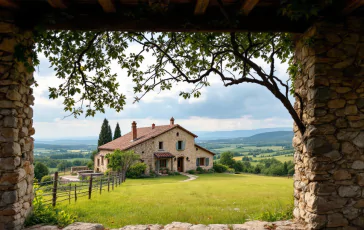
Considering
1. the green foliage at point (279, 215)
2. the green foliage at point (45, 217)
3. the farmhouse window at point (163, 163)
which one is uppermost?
the green foliage at point (45, 217)

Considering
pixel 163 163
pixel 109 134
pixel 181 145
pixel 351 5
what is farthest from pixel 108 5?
pixel 109 134

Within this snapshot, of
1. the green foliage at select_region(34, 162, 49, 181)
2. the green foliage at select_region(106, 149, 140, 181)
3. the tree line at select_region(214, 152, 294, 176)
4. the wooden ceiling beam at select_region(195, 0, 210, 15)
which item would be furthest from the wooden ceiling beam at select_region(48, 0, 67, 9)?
the tree line at select_region(214, 152, 294, 176)

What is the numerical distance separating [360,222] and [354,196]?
39 centimetres

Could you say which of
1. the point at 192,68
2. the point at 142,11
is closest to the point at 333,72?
the point at 192,68

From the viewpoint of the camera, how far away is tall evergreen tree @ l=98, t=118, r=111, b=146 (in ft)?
119

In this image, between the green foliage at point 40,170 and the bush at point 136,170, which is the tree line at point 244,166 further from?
the green foliage at point 40,170

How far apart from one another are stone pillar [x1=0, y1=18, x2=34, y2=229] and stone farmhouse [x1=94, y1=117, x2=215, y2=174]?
2238 cm

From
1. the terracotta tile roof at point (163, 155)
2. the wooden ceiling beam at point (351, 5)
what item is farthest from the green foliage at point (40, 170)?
the wooden ceiling beam at point (351, 5)

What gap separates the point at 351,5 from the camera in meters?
3.67

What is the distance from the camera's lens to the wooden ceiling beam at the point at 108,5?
3.63 m

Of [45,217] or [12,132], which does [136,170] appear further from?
[12,132]

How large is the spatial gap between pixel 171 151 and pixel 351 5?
26.7 meters

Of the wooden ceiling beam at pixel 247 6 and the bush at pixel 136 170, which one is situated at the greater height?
the wooden ceiling beam at pixel 247 6

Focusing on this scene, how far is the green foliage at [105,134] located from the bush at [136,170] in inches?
496
